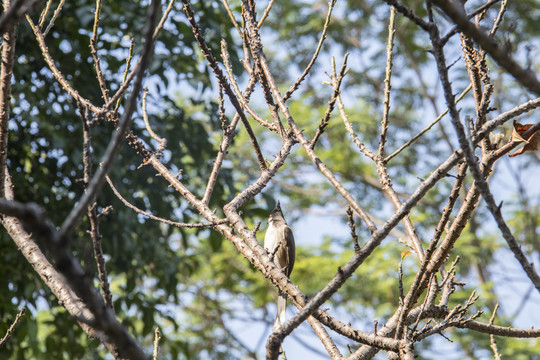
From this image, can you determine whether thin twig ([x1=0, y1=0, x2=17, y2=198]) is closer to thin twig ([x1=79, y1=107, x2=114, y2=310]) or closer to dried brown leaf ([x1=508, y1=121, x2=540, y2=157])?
thin twig ([x1=79, y1=107, x2=114, y2=310])

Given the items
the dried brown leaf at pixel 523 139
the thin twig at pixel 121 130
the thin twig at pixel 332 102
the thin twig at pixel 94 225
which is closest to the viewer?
the thin twig at pixel 121 130

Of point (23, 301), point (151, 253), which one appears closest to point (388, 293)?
point (151, 253)

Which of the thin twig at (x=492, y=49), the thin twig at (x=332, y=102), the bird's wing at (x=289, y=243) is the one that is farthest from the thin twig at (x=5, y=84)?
the bird's wing at (x=289, y=243)

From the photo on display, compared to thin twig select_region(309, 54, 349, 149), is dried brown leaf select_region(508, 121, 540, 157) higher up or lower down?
lower down

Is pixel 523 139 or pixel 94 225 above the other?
pixel 94 225

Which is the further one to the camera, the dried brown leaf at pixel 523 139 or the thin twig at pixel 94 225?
the dried brown leaf at pixel 523 139

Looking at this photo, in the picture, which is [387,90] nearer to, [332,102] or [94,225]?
[332,102]

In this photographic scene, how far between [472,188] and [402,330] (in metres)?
0.40

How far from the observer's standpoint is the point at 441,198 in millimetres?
9891

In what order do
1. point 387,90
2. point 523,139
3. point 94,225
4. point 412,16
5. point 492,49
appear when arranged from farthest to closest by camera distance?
point 387,90 < point 523,139 < point 94,225 < point 412,16 < point 492,49

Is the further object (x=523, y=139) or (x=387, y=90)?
(x=387, y=90)

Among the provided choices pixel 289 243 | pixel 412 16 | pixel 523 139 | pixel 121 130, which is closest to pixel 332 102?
pixel 523 139

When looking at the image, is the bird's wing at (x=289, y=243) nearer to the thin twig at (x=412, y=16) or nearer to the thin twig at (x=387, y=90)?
the thin twig at (x=387, y=90)

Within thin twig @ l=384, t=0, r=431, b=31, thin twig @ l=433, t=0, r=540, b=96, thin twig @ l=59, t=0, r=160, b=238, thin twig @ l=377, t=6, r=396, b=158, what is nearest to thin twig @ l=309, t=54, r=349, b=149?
thin twig @ l=377, t=6, r=396, b=158
